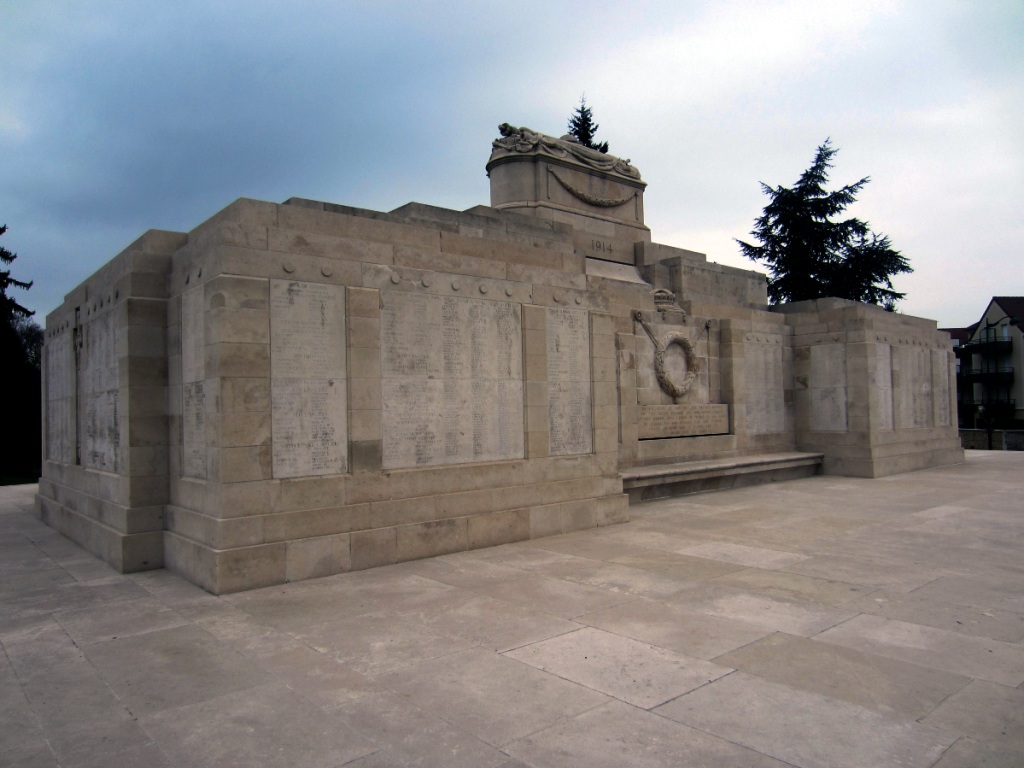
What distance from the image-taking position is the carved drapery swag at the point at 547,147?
56.3ft

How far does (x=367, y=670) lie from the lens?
16.6 feet

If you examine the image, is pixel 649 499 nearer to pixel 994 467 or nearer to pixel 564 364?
pixel 564 364

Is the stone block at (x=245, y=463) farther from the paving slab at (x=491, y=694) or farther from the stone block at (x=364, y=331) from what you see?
the paving slab at (x=491, y=694)

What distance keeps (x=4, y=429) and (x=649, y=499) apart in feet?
104

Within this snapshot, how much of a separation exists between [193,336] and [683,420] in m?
10.4

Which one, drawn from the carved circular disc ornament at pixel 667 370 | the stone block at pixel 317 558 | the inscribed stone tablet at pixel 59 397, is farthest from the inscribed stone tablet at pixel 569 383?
the inscribed stone tablet at pixel 59 397

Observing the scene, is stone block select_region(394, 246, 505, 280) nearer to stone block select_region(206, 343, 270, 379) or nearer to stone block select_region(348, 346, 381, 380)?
stone block select_region(348, 346, 381, 380)

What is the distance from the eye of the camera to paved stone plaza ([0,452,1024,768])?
3918 mm

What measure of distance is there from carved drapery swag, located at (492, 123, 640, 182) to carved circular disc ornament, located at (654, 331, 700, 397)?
5.70 metres

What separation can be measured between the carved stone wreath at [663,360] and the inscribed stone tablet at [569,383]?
4.11m

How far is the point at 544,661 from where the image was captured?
515 centimetres

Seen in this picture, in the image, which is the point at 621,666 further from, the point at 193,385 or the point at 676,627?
the point at 193,385

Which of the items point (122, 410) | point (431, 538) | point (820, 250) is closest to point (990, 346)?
point (820, 250)

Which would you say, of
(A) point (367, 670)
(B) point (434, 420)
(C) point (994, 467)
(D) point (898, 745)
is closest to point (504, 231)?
(B) point (434, 420)
